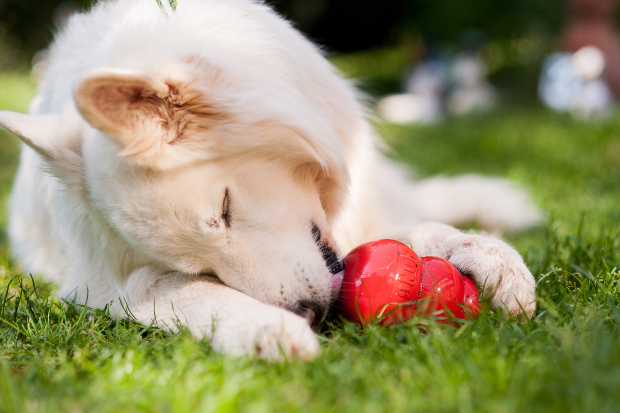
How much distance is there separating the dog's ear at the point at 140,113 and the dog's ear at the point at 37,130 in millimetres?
472

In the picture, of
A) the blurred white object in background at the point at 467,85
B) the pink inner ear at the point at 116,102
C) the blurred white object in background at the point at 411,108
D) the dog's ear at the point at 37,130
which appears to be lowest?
the blurred white object in background at the point at 411,108

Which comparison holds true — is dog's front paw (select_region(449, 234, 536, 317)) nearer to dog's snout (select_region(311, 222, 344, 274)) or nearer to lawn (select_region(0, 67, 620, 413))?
lawn (select_region(0, 67, 620, 413))

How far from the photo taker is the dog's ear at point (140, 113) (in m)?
1.67

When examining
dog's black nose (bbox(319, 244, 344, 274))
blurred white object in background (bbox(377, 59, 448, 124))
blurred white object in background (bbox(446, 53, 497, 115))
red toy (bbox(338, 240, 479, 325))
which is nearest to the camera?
red toy (bbox(338, 240, 479, 325))

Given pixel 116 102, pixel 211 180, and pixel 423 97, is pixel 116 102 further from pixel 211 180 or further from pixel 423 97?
pixel 423 97

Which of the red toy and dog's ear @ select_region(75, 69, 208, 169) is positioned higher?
dog's ear @ select_region(75, 69, 208, 169)

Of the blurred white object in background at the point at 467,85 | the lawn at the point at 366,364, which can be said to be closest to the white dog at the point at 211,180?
the lawn at the point at 366,364

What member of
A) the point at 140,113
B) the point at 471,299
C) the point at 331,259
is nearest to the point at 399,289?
the point at 471,299

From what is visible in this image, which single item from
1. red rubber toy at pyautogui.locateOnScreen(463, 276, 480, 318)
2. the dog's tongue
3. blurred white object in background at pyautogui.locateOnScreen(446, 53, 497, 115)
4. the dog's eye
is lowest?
blurred white object in background at pyautogui.locateOnScreen(446, 53, 497, 115)

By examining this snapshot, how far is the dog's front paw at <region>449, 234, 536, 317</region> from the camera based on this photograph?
1916 millimetres

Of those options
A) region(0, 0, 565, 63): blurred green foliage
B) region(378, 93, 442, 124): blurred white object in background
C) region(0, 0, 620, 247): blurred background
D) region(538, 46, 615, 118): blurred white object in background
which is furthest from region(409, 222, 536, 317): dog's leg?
region(0, 0, 565, 63): blurred green foliage

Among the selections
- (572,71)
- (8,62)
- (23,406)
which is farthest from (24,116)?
(8,62)

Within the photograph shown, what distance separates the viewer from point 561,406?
1.18 metres

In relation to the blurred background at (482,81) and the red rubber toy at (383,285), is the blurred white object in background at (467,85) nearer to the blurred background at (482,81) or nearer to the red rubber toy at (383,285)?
the blurred background at (482,81)
